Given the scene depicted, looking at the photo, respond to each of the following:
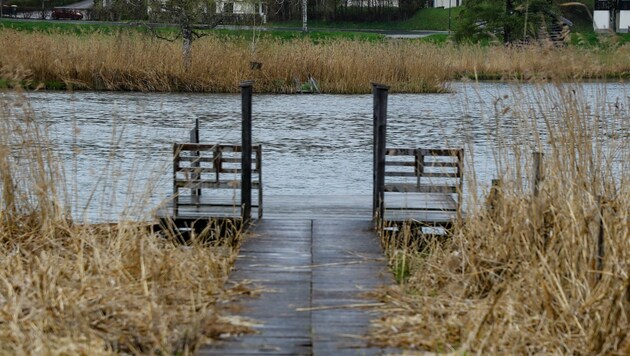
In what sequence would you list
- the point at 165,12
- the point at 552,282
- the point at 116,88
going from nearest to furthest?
the point at 552,282 → the point at 116,88 → the point at 165,12

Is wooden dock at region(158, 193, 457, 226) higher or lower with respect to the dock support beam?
lower

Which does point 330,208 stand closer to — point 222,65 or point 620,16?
point 222,65

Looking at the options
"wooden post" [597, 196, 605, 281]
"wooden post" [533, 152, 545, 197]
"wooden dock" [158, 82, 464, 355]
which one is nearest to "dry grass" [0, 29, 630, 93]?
"wooden dock" [158, 82, 464, 355]

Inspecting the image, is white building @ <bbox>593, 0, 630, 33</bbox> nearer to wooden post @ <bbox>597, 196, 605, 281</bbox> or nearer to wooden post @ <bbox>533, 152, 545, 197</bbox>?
wooden post @ <bbox>533, 152, 545, 197</bbox>

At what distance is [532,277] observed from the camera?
20.8 ft

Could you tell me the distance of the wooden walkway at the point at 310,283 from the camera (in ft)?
18.9

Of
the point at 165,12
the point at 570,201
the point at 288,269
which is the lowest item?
the point at 288,269

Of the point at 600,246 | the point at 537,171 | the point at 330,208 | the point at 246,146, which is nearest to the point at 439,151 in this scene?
the point at 330,208

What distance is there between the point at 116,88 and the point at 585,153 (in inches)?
879

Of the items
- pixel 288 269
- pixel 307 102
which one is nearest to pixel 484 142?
pixel 307 102

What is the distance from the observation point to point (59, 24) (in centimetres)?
4919

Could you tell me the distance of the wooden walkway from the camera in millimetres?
5773

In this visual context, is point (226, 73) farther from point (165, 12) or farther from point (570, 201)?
point (570, 201)

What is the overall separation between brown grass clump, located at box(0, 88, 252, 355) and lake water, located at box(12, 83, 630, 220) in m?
0.61
